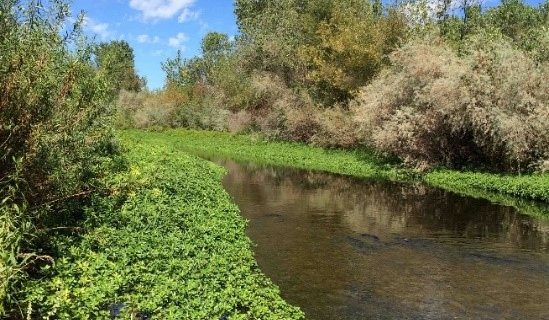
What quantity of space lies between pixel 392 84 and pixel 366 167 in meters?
6.36

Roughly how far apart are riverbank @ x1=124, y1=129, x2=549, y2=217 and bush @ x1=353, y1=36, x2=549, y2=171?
62.9 inches

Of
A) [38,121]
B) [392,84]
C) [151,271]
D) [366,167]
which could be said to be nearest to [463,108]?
[392,84]

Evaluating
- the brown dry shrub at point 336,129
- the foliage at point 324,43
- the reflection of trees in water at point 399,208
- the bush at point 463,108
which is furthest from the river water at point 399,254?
the foliage at point 324,43

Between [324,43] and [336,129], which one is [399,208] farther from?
[324,43]

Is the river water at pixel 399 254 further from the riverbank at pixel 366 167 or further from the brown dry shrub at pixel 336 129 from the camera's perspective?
the brown dry shrub at pixel 336 129

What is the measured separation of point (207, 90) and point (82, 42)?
80042 mm

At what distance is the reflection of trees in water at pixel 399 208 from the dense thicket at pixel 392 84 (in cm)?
501

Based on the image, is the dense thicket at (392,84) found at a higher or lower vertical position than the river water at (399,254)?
higher

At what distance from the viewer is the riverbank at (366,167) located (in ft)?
95.4

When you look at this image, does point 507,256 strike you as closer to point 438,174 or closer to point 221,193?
point 221,193

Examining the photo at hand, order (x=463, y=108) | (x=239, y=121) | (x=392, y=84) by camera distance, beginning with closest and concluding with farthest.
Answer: (x=463, y=108) < (x=392, y=84) < (x=239, y=121)

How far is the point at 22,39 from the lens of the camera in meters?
12.5

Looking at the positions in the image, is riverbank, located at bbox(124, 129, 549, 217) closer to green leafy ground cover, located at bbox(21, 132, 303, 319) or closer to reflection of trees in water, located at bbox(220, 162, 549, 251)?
reflection of trees in water, located at bbox(220, 162, 549, 251)

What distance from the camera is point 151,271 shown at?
1311cm
